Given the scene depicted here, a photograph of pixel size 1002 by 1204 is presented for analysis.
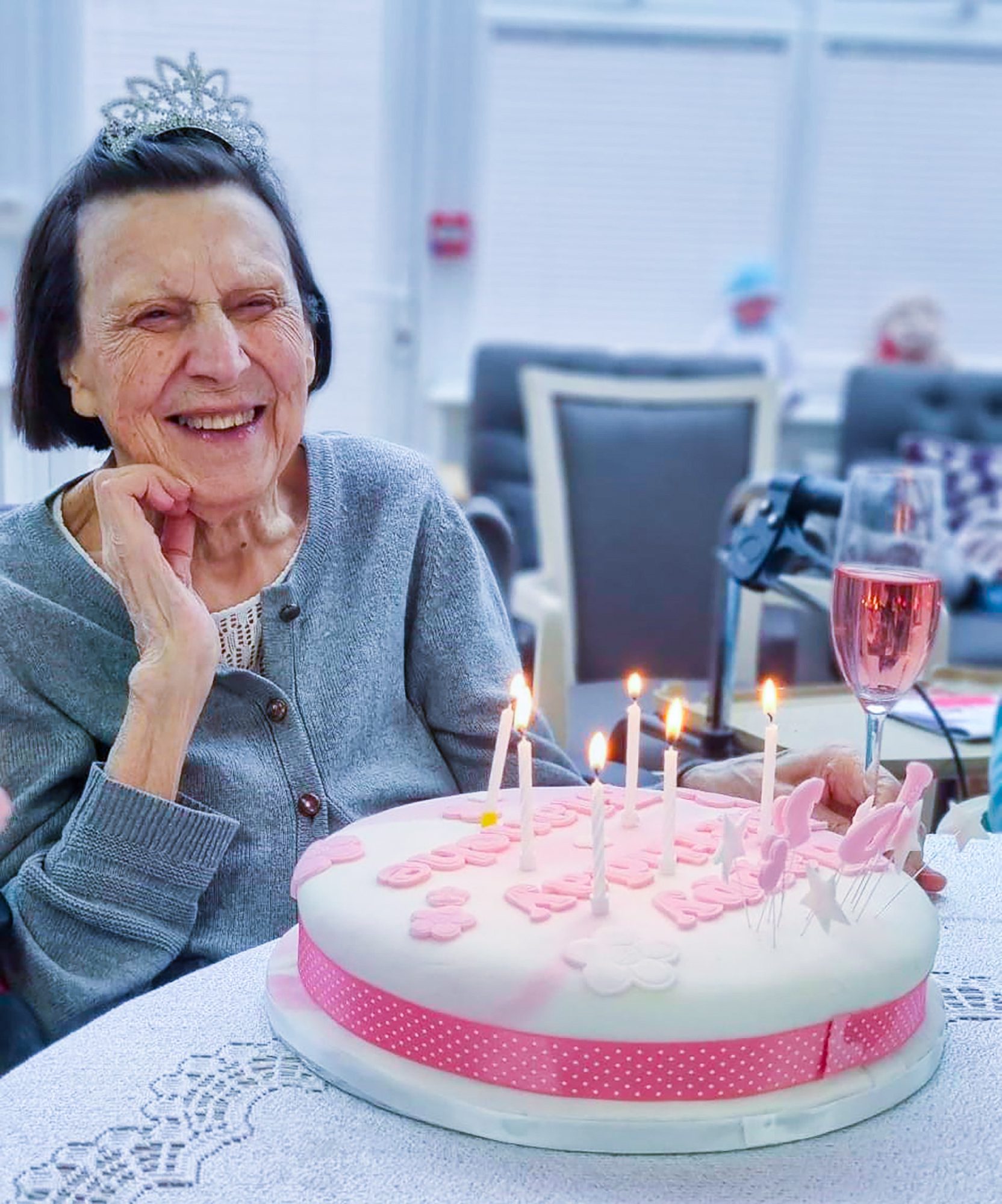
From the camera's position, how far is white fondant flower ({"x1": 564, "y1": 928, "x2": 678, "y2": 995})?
67 cm

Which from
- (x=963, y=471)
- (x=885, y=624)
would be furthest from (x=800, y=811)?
(x=963, y=471)

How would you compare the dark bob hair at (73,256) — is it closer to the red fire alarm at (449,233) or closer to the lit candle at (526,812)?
the lit candle at (526,812)

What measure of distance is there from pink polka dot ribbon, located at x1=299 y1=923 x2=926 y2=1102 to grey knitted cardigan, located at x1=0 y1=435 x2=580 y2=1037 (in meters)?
0.40

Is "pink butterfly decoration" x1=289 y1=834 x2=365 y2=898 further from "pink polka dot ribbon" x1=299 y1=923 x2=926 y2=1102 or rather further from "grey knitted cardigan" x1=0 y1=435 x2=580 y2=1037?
"grey knitted cardigan" x1=0 y1=435 x2=580 y2=1037

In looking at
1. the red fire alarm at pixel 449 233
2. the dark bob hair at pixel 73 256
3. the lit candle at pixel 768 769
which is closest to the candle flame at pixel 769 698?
the lit candle at pixel 768 769

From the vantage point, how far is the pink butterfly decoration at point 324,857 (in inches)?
32.0

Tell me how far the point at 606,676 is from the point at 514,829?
7.65 feet

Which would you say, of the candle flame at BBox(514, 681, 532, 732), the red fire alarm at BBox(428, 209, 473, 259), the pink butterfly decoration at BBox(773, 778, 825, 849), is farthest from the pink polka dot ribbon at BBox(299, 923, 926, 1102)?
the red fire alarm at BBox(428, 209, 473, 259)

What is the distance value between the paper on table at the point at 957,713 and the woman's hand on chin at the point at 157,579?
75 centimetres

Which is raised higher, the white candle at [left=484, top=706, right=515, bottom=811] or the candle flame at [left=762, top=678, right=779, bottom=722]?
the candle flame at [left=762, top=678, right=779, bottom=722]

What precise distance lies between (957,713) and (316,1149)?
3.43 feet

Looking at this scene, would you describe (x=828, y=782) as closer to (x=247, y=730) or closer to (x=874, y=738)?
(x=874, y=738)

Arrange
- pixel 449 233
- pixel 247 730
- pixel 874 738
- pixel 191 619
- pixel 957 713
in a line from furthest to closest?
pixel 449 233
pixel 957 713
pixel 247 730
pixel 191 619
pixel 874 738

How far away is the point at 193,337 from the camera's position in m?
1.21
